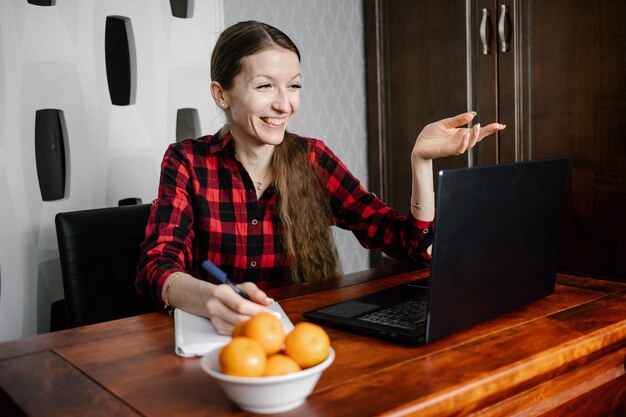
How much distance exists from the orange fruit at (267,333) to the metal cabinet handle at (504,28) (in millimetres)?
1958

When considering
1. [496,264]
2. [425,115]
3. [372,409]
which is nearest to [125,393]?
[372,409]

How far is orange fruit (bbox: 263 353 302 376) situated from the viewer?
2.38ft

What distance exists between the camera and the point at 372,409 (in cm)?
75

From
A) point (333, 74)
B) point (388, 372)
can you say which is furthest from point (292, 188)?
point (333, 74)

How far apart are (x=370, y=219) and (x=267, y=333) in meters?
0.98

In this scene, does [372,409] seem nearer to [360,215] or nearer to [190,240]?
[190,240]

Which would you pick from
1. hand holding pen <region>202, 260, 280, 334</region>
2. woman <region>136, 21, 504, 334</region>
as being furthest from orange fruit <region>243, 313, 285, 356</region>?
woman <region>136, 21, 504, 334</region>

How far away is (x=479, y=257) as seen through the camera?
98 centimetres

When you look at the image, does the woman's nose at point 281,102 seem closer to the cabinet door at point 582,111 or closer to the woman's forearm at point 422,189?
the woman's forearm at point 422,189

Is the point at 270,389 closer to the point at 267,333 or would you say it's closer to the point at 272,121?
the point at 267,333

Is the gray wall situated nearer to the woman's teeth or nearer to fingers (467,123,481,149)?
the woman's teeth

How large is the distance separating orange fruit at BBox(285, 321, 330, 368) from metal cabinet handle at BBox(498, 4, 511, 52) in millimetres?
1959

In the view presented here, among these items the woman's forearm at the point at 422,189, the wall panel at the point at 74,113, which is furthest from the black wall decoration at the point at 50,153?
the woman's forearm at the point at 422,189

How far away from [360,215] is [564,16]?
1.13 m
